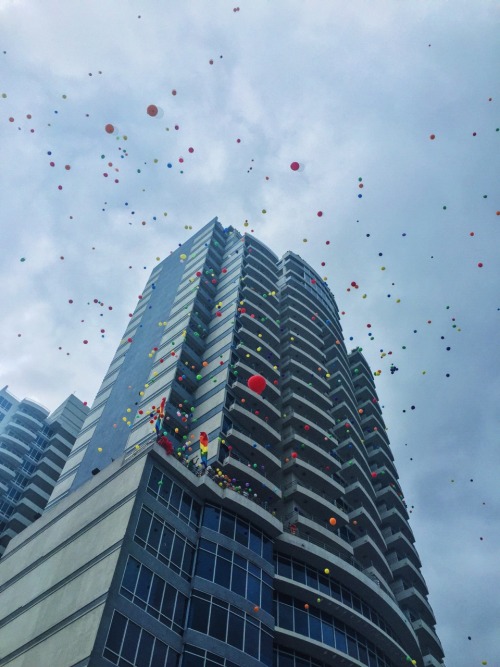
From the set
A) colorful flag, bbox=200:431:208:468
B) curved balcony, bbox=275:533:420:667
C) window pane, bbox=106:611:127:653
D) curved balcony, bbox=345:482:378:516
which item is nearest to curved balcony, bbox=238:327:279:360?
curved balcony, bbox=345:482:378:516

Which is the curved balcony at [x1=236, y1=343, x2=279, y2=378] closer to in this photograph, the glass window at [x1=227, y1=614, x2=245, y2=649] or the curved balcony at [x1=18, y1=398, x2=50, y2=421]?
the glass window at [x1=227, y1=614, x2=245, y2=649]

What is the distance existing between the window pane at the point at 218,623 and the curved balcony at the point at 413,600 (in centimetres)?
2175

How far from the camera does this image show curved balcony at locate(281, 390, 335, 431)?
142ft

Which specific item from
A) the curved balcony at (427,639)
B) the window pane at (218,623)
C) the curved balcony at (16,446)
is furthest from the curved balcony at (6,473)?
the curved balcony at (427,639)

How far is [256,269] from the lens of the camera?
2192 inches

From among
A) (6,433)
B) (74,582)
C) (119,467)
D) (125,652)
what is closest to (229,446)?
(119,467)

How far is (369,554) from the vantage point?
39.8 m

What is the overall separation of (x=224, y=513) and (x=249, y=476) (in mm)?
4144

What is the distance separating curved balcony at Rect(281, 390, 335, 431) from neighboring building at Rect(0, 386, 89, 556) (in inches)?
1154

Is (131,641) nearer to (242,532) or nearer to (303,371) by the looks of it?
(242,532)

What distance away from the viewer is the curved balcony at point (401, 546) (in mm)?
45031

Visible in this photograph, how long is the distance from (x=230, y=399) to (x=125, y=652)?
1889 cm

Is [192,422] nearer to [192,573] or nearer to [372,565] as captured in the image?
[192,573]

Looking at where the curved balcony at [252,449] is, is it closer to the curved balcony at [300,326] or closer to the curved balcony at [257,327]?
the curved balcony at [257,327]
